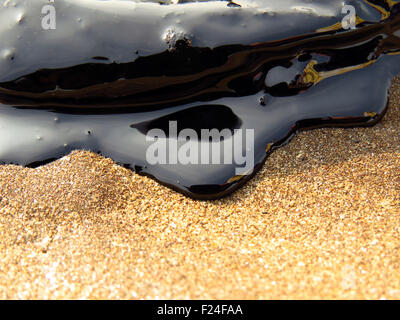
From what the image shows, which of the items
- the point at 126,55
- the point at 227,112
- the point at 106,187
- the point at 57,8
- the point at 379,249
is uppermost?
the point at 57,8

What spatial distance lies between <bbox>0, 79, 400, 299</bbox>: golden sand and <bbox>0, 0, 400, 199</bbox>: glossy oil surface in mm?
129

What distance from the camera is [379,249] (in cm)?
145

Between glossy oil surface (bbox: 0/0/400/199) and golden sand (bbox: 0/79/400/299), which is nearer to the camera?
golden sand (bbox: 0/79/400/299)

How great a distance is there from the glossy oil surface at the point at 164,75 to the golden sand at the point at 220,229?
13 centimetres

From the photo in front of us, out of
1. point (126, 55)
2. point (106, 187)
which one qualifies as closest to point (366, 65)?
point (126, 55)

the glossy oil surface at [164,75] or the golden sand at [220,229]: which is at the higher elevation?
the glossy oil surface at [164,75]

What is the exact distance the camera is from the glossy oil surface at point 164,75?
191 centimetres

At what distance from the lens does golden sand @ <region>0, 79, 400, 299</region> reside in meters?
1.36

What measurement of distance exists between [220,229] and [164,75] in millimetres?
780

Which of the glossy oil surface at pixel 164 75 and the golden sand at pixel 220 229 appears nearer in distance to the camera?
the golden sand at pixel 220 229

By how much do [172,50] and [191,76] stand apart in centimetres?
15

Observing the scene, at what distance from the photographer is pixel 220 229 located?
1614 millimetres

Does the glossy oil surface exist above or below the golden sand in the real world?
above

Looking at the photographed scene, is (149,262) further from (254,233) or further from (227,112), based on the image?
(227,112)
